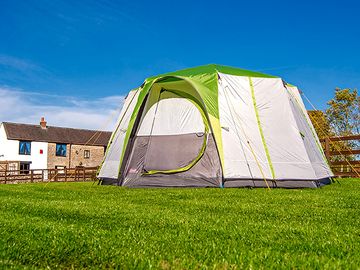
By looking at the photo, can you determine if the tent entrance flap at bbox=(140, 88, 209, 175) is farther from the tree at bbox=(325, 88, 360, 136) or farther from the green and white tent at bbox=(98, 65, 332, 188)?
the tree at bbox=(325, 88, 360, 136)

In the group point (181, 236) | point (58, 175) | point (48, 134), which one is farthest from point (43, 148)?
point (181, 236)

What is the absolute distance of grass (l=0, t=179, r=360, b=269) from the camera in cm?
274

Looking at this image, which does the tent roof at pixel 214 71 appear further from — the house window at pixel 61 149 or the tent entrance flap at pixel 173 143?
the house window at pixel 61 149

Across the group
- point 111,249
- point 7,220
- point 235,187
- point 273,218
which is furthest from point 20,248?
point 235,187

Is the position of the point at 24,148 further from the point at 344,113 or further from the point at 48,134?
the point at 344,113

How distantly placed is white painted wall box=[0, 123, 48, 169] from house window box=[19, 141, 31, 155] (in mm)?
288

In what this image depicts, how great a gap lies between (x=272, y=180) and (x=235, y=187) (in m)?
0.91

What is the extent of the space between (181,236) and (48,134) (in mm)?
39301

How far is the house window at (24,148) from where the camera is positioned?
38250mm

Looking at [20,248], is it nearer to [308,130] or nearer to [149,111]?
[149,111]

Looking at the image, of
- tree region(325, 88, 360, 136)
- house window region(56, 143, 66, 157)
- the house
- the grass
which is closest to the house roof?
the house

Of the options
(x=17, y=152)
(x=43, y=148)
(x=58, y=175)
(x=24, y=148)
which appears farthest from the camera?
(x=43, y=148)

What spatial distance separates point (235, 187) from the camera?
9.45 m

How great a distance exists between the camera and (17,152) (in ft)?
125
